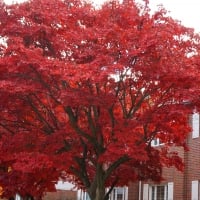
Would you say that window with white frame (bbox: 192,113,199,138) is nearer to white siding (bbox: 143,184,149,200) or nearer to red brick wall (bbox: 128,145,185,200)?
red brick wall (bbox: 128,145,185,200)

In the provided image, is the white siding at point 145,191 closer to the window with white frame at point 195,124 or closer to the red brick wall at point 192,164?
the red brick wall at point 192,164

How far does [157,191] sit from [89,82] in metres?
12.1

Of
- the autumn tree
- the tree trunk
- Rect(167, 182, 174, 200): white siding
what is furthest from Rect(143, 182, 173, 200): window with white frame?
the tree trunk

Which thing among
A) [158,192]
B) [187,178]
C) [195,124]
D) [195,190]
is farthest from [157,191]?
[195,124]

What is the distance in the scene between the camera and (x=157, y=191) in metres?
25.2

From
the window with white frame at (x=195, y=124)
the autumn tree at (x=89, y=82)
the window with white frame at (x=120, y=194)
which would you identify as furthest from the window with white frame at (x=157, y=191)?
the autumn tree at (x=89, y=82)

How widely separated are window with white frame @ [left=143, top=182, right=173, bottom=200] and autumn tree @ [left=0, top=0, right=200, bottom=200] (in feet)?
21.5

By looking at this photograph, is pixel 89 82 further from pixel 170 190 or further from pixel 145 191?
pixel 145 191

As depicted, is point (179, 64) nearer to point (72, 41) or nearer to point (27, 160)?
point (72, 41)

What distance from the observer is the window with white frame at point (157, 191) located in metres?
23.8

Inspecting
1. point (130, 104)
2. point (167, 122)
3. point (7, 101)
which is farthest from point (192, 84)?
point (7, 101)

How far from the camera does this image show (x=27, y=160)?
51.0ft

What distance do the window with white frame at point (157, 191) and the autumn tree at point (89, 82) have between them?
6.57 metres

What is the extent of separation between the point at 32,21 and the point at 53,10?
73 centimetres
